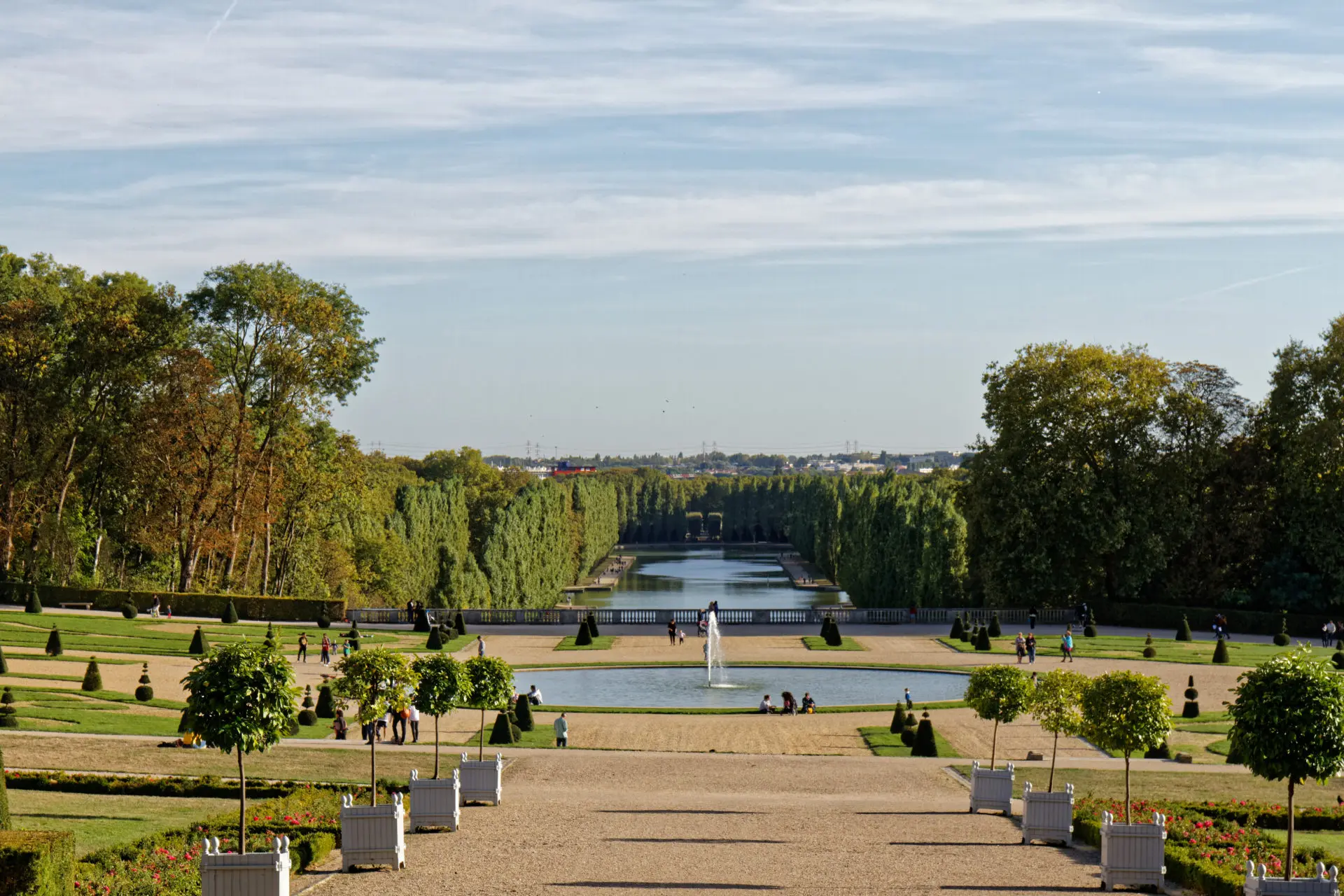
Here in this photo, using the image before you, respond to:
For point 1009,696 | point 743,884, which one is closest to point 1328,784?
point 1009,696

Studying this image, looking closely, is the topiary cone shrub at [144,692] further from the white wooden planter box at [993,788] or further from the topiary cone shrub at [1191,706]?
the topiary cone shrub at [1191,706]

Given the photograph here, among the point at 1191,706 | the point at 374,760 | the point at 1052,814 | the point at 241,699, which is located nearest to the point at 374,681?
the point at 374,760

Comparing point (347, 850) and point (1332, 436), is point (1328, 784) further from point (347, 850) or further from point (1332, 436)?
point (1332, 436)

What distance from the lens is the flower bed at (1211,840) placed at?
2048 cm

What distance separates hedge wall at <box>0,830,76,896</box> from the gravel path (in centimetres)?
378

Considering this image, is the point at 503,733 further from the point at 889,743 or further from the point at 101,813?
the point at 101,813

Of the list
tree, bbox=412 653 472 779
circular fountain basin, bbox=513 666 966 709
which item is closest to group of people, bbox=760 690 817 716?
circular fountain basin, bbox=513 666 966 709

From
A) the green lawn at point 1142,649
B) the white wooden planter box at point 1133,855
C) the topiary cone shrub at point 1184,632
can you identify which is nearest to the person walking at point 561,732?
the white wooden planter box at point 1133,855

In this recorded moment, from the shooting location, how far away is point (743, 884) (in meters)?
20.1

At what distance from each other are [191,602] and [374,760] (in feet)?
144

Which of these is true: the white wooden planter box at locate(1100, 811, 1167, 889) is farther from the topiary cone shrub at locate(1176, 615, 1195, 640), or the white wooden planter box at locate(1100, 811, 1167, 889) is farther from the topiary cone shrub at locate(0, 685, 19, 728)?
the topiary cone shrub at locate(1176, 615, 1195, 640)

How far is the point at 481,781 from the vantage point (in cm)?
2712

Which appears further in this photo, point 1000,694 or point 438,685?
point 1000,694

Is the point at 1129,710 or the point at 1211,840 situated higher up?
the point at 1129,710
